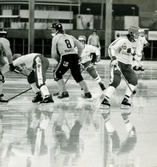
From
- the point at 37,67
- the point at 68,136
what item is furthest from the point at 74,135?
the point at 37,67

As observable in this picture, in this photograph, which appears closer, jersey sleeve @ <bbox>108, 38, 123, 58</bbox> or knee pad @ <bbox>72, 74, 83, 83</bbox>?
jersey sleeve @ <bbox>108, 38, 123, 58</bbox>

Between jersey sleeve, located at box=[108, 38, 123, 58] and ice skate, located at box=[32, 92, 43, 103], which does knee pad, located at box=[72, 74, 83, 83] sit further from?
jersey sleeve, located at box=[108, 38, 123, 58]

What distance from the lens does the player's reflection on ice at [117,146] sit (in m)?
7.13

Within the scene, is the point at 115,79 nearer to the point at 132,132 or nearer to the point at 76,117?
the point at 76,117

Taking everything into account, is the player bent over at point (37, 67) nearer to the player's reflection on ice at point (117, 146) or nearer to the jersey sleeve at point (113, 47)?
the jersey sleeve at point (113, 47)

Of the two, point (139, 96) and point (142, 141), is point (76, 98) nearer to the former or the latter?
point (139, 96)

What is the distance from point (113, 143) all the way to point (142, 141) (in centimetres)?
47

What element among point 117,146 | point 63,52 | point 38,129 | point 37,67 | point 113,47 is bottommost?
point 38,129

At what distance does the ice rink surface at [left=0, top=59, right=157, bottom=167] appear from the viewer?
23.6 ft

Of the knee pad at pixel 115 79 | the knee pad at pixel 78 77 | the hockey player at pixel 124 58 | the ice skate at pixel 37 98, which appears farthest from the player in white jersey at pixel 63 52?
the knee pad at pixel 115 79

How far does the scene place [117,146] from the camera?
8.12m

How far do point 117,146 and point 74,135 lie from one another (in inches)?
43.2

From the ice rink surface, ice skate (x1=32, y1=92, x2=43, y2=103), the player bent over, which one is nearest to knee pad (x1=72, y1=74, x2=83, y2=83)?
the ice rink surface

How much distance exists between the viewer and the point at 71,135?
356 inches
